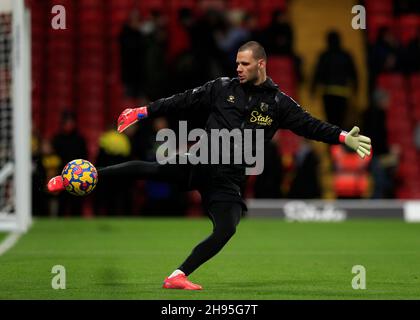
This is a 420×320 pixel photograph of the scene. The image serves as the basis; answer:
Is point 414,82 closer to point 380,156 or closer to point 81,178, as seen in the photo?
point 380,156

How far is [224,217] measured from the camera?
9.03m

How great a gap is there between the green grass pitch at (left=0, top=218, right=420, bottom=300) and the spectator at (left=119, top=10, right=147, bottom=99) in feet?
11.3

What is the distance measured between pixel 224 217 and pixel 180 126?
10141 mm

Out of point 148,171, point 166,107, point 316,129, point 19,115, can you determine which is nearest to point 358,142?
point 316,129

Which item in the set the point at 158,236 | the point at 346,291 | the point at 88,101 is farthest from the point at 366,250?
the point at 88,101

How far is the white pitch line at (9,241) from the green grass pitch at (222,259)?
5.9 inches

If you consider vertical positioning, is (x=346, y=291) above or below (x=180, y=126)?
below

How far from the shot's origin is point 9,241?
570 inches

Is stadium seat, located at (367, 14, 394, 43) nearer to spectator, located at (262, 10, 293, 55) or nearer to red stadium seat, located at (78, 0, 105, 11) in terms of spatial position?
spectator, located at (262, 10, 293, 55)

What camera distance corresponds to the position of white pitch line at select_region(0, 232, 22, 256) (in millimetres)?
13350

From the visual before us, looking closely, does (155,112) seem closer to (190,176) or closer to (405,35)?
(190,176)

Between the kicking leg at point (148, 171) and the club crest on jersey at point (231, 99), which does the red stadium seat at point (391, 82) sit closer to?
the club crest on jersey at point (231, 99)

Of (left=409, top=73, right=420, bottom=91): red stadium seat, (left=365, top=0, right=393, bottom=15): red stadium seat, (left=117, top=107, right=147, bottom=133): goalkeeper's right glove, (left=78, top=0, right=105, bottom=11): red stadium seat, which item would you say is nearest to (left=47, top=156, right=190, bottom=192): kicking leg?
(left=117, top=107, right=147, bottom=133): goalkeeper's right glove

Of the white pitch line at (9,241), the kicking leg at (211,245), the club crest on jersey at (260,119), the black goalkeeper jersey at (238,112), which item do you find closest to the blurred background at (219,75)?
the white pitch line at (9,241)
